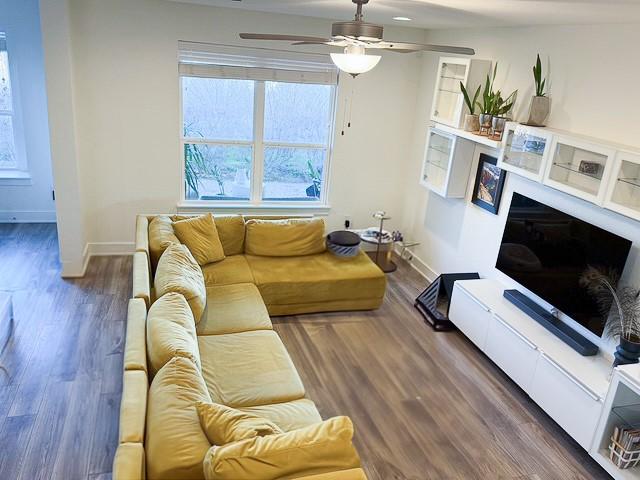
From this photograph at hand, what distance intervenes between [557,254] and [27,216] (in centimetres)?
590

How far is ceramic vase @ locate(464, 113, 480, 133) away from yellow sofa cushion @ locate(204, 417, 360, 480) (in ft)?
10.4

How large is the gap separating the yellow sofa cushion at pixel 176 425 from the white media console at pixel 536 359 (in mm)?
2310

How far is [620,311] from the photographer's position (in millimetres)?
3305

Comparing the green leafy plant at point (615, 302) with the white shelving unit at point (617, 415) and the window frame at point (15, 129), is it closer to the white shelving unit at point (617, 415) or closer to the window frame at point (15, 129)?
the white shelving unit at point (617, 415)

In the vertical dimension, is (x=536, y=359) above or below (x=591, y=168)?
below

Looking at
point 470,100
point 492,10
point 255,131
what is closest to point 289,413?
point 492,10

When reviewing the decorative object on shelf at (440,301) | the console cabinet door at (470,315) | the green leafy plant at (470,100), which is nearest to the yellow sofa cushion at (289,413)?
the console cabinet door at (470,315)

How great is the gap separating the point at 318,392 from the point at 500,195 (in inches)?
91.0

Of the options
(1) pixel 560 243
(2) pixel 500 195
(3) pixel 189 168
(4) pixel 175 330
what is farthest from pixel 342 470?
(3) pixel 189 168

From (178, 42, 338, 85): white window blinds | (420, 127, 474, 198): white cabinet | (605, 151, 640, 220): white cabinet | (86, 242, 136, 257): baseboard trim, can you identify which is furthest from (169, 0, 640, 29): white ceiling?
(86, 242, 136, 257): baseboard trim

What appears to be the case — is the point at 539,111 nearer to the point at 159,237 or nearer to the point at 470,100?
the point at 470,100

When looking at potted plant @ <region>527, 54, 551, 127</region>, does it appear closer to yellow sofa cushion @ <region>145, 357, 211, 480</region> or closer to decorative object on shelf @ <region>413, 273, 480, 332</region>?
decorative object on shelf @ <region>413, 273, 480, 332</region>

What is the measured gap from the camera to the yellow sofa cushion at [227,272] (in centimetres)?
447

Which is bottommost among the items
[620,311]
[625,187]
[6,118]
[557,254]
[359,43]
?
[620,311]
